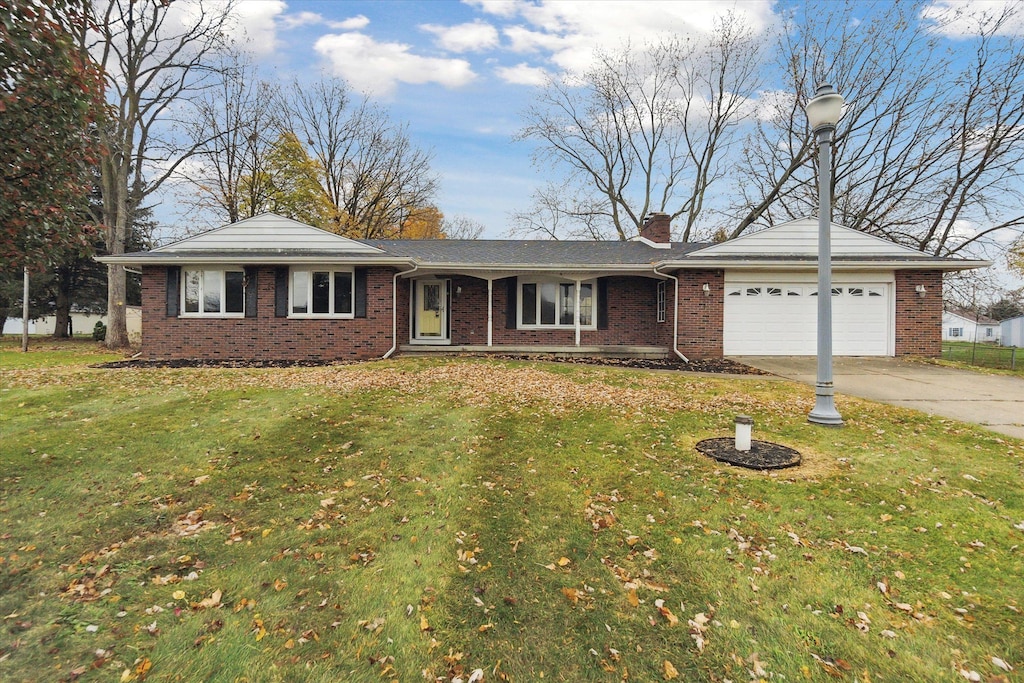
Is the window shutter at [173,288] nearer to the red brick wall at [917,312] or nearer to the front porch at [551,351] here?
the front porch at [551,351]

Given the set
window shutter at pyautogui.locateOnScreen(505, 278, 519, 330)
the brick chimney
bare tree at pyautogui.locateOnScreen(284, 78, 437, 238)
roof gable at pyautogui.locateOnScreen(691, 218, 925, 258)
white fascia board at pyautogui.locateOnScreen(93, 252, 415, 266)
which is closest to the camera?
white fascia board at pyautogui.locateOnScreen(93, 252, 415, 266)

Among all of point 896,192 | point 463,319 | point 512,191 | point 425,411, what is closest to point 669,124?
point 512,191

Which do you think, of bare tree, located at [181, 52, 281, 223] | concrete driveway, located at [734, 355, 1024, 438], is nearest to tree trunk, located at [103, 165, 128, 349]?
bare tree, located at [181, 52, 281, 223]

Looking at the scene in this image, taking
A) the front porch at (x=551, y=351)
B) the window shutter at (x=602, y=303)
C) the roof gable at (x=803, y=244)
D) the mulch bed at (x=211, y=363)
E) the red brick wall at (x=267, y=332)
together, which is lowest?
the mulch bed at (x=211, y=363)

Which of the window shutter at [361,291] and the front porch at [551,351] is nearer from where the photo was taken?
the window shutter at [361,291]

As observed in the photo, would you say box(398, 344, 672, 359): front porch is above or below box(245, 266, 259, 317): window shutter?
below

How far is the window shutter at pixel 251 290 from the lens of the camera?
12.7 metres

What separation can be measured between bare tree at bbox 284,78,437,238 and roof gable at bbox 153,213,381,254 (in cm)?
1330

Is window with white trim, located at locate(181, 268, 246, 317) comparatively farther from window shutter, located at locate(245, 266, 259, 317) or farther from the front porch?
the front porch

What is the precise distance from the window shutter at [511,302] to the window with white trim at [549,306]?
0.22m

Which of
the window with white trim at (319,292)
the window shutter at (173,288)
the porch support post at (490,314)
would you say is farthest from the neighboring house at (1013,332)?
the window shutter at (173,288)

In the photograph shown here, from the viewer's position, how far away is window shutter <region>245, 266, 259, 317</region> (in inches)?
499

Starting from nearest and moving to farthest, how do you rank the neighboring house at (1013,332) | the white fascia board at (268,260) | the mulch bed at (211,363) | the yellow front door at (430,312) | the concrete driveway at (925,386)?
the concrete driveway at (925,386) < the mulch bed at (211,363) < the white fascia board at (268,260) < the yellow front door at (430,312) < the neighboring house at (1013,332)

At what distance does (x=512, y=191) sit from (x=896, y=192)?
1881 centimetres
